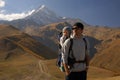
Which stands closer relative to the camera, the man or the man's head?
the man

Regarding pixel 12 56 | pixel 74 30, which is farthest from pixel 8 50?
pixel 74 30

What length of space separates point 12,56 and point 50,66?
53.1 meters

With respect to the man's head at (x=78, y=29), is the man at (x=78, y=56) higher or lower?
lower

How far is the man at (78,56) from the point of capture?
11203 mm

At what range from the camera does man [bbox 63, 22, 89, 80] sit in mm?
11203

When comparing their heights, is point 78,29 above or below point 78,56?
above

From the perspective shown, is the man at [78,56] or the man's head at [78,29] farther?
the man's head at [78,29]

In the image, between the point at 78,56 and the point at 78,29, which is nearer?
the point at 78,56

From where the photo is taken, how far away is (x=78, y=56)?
1138cm

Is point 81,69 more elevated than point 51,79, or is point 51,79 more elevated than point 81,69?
point 81,69

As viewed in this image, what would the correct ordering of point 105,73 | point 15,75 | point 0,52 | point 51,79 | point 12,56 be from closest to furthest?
point 51,79 → point 15,75 → point 105,73 → point 12,56 → point 0,52

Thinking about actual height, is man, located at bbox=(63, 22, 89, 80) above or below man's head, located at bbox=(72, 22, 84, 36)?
below

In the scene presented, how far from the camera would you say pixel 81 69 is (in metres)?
11.3

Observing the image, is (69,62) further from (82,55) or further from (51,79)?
(51,79)
